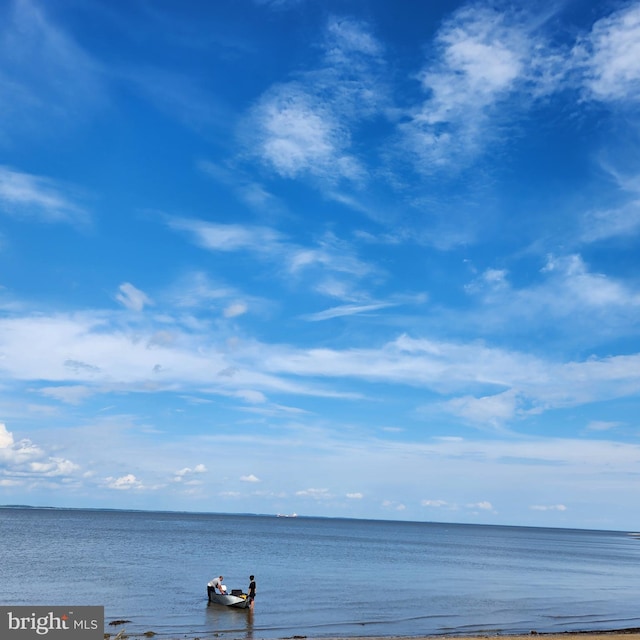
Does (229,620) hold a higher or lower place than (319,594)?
higher

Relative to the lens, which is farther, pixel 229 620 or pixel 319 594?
pixel 319 594

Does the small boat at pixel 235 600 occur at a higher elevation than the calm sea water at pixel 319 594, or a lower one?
higher

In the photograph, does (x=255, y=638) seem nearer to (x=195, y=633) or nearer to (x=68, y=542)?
(x=195, y=633)

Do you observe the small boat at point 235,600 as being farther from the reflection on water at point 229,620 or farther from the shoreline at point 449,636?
the shoreline at point 449,636

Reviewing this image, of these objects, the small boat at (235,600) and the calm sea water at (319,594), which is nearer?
the calm sea water at (319,594)

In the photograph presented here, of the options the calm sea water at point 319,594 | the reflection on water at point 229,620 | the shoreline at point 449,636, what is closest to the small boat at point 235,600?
the reflection on water at point 229,620

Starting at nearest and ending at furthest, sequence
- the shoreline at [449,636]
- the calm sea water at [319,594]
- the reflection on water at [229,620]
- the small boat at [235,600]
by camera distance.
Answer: the shoreline at [449,636], the reflection on water at [229,620], the calm sea water at [319,594], the small boat at [235,600]

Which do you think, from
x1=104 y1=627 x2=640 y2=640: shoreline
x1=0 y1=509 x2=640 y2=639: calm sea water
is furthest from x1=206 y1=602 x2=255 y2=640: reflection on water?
x1=104 y1=627 x2=640 y2=640: shoreline

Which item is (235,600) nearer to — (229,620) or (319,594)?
(229,620)

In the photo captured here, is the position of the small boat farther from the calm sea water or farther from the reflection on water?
the calm sea water

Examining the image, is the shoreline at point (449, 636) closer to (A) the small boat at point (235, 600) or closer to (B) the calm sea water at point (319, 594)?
(B) the calm sea water at point (319, 594)

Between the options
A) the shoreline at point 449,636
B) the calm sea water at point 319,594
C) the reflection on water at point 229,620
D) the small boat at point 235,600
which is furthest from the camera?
the small boat at point 235,600

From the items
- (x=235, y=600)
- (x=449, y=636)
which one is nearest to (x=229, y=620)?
(x=235, y=600)

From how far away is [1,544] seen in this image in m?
81.2
